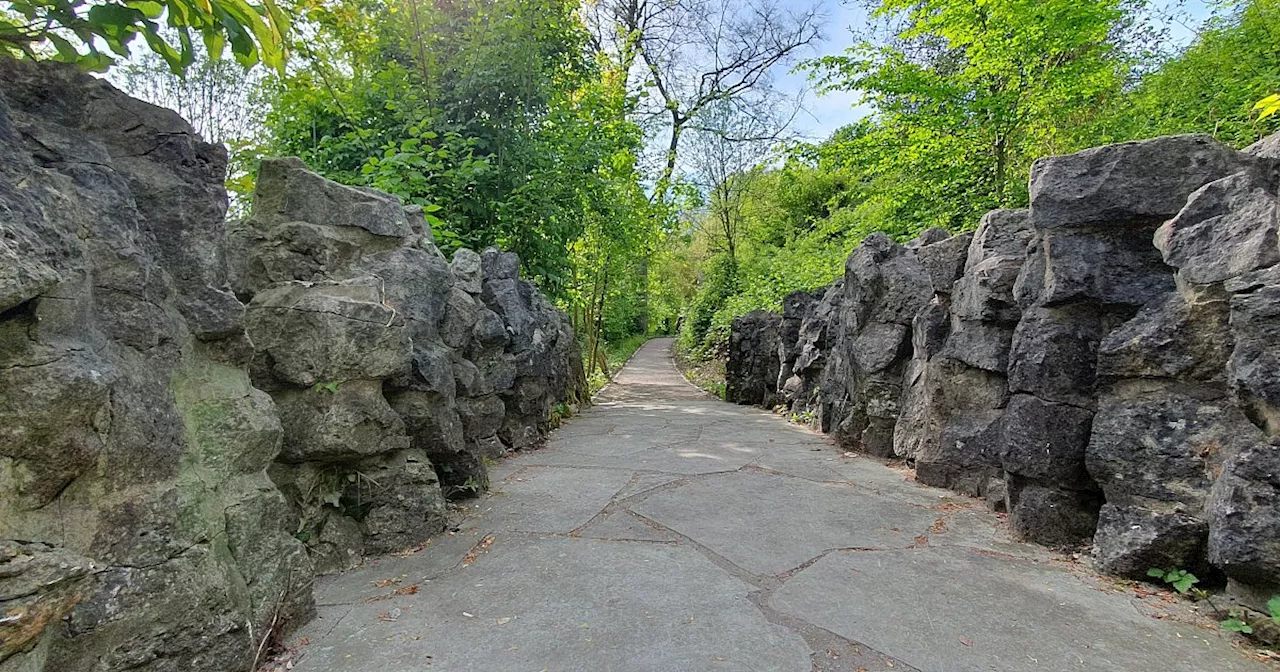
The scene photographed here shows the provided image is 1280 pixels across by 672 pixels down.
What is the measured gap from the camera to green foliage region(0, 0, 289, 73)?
173 centimetres

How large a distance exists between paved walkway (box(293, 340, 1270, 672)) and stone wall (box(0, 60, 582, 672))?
383mm

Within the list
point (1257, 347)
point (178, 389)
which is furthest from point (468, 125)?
point (1257, 347)

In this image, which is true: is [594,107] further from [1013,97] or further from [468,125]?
[1013,97]

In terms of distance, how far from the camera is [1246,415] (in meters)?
2.38

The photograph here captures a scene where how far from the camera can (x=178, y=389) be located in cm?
197

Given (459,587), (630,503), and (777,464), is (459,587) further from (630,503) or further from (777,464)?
(777,464)

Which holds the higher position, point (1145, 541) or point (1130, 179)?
point (1130, 179)

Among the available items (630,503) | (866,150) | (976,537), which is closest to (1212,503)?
(976,537)

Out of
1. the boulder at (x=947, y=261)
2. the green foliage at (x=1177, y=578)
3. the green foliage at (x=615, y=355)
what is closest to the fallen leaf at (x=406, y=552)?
the green foliage at (x=1177, y=578)

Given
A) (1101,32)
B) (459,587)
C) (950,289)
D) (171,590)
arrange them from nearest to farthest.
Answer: (171,590), (459,587), (950,289), (1101,32)

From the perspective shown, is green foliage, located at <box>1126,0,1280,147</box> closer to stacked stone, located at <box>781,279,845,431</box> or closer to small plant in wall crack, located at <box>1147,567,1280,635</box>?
stacked stone, located at <box>781,279,845,431</box>

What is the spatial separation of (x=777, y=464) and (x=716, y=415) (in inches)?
144

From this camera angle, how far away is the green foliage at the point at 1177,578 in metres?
2.48

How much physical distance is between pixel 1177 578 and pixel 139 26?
423 centimetres
